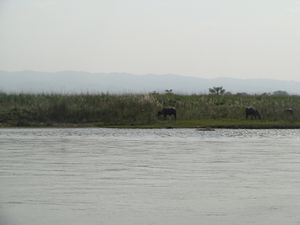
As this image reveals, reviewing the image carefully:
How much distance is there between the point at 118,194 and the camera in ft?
61.4

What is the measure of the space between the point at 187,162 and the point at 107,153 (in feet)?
15.9

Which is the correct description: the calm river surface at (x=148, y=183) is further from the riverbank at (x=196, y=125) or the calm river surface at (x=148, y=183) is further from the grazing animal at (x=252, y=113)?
the grazing animal at (x=252, y=113)

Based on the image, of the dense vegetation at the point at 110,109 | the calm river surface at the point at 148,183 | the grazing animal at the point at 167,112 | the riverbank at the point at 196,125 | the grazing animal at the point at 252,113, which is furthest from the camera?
the grazing animal at the point at 252,113

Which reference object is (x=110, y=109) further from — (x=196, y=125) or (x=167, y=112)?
(x=196, y=125)

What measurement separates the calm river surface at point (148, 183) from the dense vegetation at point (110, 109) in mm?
21464

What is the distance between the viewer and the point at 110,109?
198ft

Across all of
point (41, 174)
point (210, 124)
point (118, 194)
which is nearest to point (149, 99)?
point (210, 124)

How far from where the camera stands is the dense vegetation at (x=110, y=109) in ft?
192

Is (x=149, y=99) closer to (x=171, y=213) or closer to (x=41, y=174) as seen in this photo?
(x=41, y=174)

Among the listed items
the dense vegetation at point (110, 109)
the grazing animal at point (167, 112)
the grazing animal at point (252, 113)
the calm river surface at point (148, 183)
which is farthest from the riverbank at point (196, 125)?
the calm river surface at point (148, 183)

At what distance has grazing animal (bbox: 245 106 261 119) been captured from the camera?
198 feet

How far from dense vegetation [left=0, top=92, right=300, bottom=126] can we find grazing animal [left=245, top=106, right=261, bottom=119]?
756 mm

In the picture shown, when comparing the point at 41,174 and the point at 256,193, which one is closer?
the point at 256,193

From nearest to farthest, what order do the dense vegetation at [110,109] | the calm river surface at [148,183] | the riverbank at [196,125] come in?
1. the calm river surface at [148,183]
2. the riverbank at [196,125]
3. the dense vegetation at [110,109]
